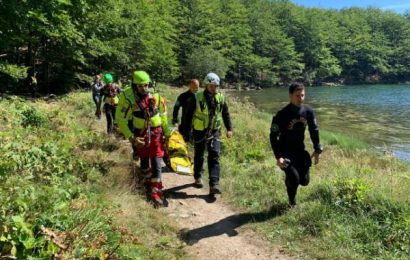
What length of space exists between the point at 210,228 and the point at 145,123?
1951mm

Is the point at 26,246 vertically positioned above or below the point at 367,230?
above

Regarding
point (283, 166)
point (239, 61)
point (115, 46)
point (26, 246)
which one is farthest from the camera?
point (239, 61)

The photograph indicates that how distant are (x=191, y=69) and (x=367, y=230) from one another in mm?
56920

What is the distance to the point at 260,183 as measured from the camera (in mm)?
8289

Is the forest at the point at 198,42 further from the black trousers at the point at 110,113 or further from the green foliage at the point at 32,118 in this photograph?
the green foliage at the point at 32,118

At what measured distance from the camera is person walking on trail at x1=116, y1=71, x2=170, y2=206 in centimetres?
679

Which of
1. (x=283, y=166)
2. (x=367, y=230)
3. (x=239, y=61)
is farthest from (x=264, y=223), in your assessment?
(x=239, y=61)

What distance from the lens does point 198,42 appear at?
224ft

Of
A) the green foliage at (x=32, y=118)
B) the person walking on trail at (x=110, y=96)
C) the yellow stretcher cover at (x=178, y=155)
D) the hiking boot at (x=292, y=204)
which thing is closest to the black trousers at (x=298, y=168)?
the hiking boot at (x=292, y=204)

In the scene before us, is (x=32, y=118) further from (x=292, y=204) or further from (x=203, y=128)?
(x=292, y=204)

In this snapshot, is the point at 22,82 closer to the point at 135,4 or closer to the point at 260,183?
the point at 135,4

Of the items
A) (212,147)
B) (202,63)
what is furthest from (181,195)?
(202,63)

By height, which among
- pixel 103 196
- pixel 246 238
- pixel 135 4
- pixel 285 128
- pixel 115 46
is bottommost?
pixel 246 238

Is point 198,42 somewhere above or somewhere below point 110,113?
above
